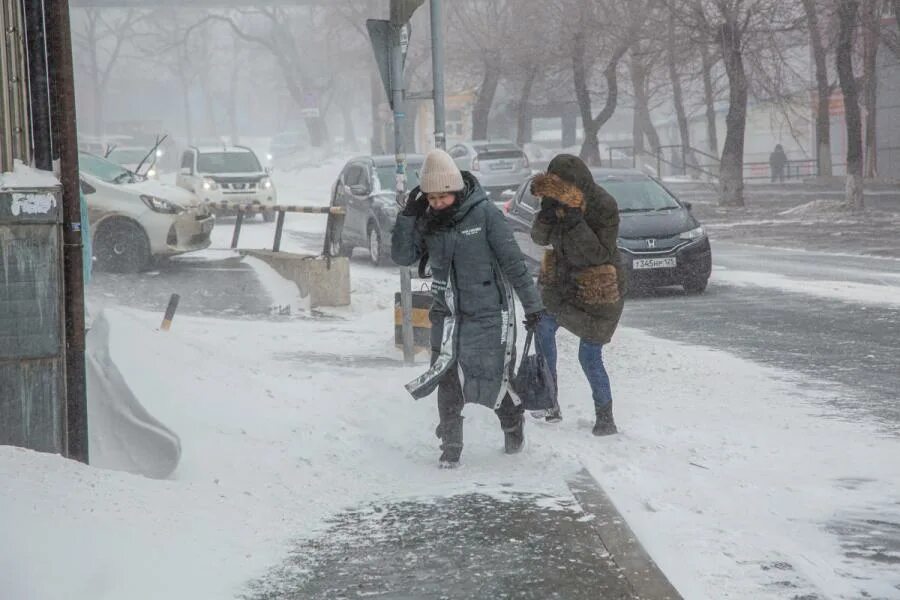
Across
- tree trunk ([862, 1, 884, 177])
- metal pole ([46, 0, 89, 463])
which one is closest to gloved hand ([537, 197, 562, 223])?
metal pole ([46, 0, 89, 463])

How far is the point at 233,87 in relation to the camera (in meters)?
100

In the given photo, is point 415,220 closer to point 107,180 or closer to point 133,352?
point 133,352

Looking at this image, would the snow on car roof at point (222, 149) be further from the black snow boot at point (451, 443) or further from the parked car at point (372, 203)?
the black snow boot at point (451, 443)

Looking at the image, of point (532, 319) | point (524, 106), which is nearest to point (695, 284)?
point (532, 319)

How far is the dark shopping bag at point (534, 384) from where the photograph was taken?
285 inches

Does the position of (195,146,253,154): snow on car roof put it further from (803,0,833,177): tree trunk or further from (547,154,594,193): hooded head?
(547,154,594,193): hooded head

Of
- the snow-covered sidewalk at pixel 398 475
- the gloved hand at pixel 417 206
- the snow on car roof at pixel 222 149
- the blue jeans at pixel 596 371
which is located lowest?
the snow-covered sidewalk at pixel 398 475

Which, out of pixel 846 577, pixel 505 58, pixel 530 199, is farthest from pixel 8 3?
pixel 505 58

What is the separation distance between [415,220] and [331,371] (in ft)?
11.2

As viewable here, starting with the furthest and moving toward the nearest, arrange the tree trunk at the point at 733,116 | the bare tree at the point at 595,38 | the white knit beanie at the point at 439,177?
the bare tree at the point at 595,38 < the tree trunk at the point at 733,116 < the white knit beanie at the point at 439,177

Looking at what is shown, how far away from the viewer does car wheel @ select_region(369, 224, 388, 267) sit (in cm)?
2050

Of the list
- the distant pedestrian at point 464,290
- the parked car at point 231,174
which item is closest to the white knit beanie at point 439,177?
the distant pedestrian at point 464,290

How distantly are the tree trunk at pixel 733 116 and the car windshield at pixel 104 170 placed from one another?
678 inches

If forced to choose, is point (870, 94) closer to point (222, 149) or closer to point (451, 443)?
point (222, 149)
